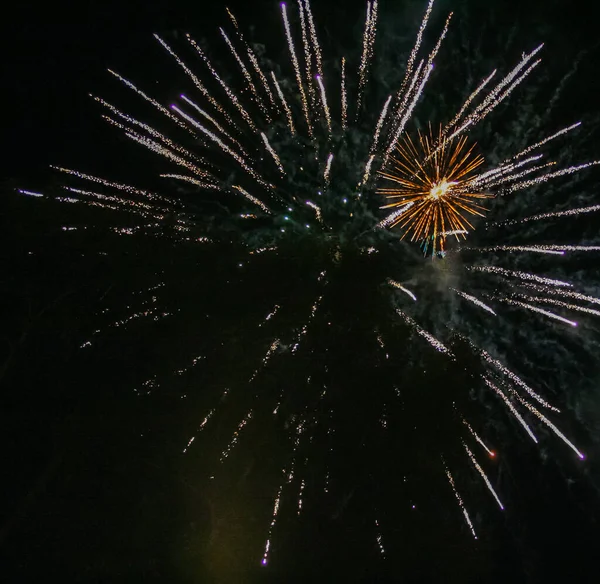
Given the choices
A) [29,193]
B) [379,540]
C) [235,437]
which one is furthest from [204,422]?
[379,540]

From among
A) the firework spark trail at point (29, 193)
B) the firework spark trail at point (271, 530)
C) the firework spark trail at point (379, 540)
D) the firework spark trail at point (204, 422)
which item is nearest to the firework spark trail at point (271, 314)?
the firework spark trail at point (204, 422)

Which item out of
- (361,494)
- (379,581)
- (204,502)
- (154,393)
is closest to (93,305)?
(154,393)

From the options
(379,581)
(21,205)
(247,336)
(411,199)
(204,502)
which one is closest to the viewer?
(411,199)

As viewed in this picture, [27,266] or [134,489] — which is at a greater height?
[27,266]

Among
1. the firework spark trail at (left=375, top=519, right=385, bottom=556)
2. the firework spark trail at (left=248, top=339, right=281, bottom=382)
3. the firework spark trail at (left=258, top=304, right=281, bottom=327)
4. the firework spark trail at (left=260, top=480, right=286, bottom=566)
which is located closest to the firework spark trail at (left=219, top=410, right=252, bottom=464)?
the firework spark trail at (left=248, top=339, right=281, bottom=382)

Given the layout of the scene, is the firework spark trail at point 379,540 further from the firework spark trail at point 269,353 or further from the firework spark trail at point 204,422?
the firework spark trail at point 269,353

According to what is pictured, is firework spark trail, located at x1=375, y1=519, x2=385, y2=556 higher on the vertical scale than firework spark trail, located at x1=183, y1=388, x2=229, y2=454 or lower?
higher

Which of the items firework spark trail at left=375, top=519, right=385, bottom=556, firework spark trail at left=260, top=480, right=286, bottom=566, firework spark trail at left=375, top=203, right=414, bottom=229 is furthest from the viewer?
firework spark trail at left=375, top=519, right=385, bottom=556

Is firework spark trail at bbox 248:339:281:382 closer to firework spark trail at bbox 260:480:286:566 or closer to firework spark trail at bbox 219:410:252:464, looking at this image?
firework spark trail at bbox 219:410:252:464

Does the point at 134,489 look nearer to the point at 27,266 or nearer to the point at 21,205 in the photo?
the point at 27,266

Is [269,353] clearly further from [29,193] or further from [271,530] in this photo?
[29,193]

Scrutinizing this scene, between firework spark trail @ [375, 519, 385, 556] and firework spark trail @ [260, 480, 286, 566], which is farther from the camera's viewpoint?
firework spark trail @ [375, 519, 385, 556]
